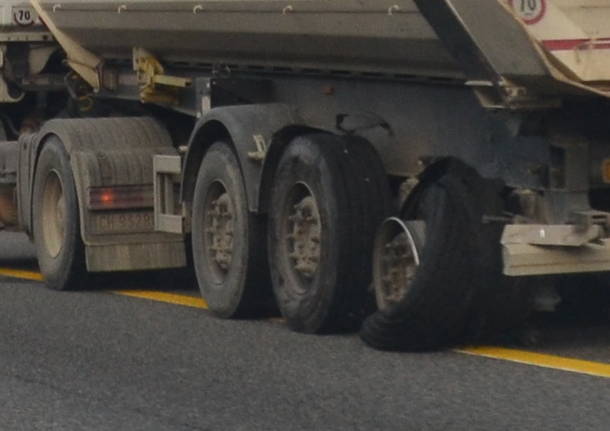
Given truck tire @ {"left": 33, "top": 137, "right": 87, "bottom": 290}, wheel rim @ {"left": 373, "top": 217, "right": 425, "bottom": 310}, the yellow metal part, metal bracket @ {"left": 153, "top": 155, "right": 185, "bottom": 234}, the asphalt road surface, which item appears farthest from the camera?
truck tire @ {"left": 33, "top": 137, "right": 87, "bottom": 290}

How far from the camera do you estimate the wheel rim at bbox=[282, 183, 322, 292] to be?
12.0 metres

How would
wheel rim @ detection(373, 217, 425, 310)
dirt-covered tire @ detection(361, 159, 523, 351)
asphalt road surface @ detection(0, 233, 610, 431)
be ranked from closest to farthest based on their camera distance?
asphalt road surface @ detection(0, 233, 610, 431), dirt-covered tire @ detection(361, 159, 523, 351), wheel rim @ detection(373, 217, 425, 310)

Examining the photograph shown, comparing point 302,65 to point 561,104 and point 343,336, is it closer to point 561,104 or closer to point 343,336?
point 343,336

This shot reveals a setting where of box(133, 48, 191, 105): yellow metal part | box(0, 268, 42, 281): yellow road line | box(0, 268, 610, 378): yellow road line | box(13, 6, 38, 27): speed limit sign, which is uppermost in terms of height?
box(13, 6, 38, 27): speed limit sign

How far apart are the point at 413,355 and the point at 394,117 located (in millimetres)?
1581

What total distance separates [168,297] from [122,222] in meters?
0.72

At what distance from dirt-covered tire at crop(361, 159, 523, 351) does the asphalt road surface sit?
6.6 inches

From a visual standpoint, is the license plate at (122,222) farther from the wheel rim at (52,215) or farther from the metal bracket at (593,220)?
the metal bracket at (593,220)

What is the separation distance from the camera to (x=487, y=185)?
10906 millimetres

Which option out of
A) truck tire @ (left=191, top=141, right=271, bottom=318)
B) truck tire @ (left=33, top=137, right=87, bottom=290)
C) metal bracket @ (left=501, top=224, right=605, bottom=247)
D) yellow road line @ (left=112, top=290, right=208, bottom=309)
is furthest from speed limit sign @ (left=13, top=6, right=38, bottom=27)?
metal bracket @ (left=501, top=224, right=605, bottom=247)

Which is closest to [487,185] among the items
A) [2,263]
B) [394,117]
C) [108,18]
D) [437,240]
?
[437,240]

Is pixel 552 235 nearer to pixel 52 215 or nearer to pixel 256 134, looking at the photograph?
pixel 256 134

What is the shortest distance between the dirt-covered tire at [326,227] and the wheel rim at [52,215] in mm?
3330

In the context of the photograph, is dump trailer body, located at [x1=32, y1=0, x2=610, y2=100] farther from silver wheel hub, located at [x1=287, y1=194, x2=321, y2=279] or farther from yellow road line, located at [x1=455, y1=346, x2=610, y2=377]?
yellow road line, located at [x1=455, y1=346, x2=610, y2=377]
